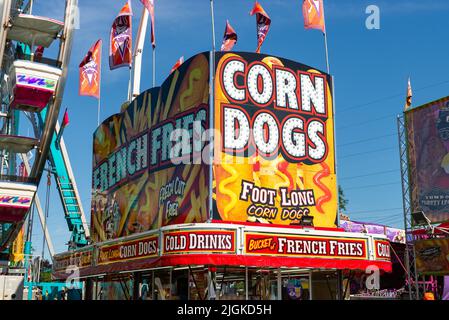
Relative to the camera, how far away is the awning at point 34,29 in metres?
23.1

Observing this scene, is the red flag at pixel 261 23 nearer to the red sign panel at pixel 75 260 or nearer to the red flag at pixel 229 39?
the red flag at pixel 229 39

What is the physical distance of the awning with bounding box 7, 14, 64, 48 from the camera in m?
23.1

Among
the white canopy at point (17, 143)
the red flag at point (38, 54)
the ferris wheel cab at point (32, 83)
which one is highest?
the red flag at point (38, 54)

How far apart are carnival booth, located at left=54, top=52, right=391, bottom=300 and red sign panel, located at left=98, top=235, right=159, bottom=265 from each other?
4 cm

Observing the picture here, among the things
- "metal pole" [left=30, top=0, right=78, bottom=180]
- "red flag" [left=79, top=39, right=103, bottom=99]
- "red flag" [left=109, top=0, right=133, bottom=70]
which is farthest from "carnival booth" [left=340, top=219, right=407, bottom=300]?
"red flag" [left=79, top=39, right=103, bottom=99]

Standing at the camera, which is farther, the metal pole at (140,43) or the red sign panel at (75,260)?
the metal pole at (140,43)

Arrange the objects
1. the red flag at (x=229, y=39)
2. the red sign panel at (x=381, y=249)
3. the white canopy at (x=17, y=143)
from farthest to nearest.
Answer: the red flag at (x=229, y=39) → the white canopy at (x=17, y=143) → the red sign panel at (x=381, y=249)

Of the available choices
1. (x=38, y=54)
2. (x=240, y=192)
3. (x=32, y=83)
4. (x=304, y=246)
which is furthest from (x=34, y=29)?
(x=304, y=246)

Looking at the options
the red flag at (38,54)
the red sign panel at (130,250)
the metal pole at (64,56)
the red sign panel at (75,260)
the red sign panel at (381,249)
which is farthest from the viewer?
the red flag at (38,54)

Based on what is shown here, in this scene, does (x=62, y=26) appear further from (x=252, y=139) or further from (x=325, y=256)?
(x=325, y=256)

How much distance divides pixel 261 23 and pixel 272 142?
690cm

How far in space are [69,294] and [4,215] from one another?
40.7 feet

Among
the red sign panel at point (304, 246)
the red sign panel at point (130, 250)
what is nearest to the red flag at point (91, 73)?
the red sign panel at point (130, 250)

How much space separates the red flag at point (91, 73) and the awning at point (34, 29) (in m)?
5.60
